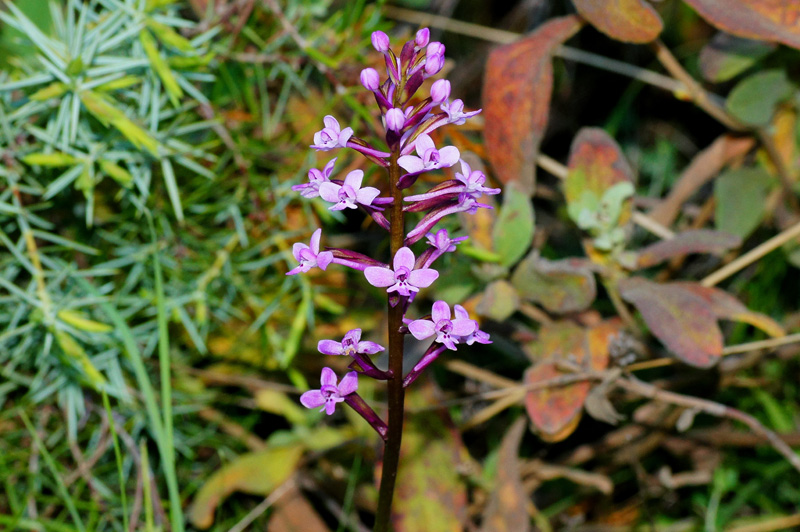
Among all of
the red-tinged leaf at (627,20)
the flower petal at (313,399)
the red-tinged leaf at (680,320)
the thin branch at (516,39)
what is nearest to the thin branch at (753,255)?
the red-tinged leaf at (680,320)

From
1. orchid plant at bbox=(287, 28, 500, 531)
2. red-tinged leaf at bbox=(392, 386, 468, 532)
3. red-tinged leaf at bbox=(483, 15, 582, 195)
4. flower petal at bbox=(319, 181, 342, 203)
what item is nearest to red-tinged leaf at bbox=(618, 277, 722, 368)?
red-tinged leaf at bbox=(483, 15, 582, 195)

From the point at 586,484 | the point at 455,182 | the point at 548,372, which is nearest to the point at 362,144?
the point at 455,182

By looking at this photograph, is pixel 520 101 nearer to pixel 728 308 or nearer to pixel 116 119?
pixel 728 308

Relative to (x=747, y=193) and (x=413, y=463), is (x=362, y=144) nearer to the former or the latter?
(x=413, y=463)

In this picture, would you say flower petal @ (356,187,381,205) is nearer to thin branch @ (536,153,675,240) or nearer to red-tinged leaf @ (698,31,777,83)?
thin branch @ (536,153,675,240)

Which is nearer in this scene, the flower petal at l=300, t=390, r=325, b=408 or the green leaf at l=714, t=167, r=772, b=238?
the flower petal at l=300, t=390, r=325, b=408

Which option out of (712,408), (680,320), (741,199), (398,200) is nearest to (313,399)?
(398,200)
